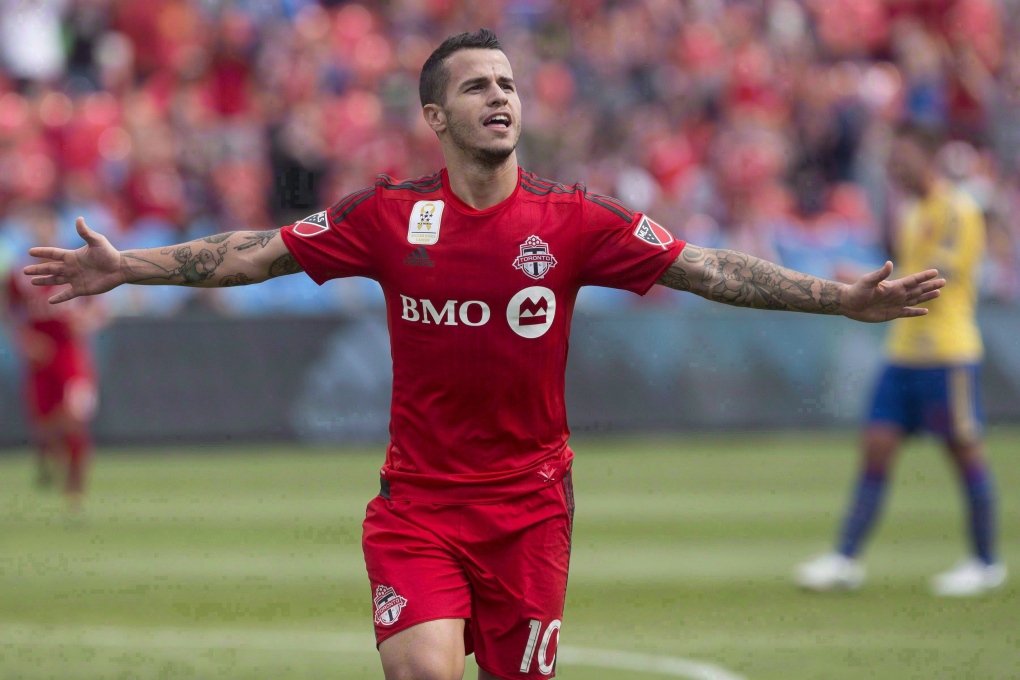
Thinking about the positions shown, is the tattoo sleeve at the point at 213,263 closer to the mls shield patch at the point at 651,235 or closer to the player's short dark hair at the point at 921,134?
the mls shield patch at the point at 651,235

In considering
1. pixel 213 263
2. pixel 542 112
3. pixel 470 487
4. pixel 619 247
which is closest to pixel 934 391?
pixel 619 247

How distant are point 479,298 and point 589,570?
5336mm

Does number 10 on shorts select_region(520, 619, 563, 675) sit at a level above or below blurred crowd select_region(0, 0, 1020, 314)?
below

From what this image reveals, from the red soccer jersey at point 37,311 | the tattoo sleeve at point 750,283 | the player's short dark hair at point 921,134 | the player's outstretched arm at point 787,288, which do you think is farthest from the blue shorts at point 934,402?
the red soccer jersey at point 37,311

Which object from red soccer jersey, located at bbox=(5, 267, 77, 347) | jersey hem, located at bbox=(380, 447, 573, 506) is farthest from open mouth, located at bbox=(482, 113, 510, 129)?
red soccer jersey, located at bbox=(5, 267, 77, 347)

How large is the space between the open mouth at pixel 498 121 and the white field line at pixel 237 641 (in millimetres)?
3482

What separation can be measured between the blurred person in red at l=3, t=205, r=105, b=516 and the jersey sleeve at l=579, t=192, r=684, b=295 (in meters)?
8.63

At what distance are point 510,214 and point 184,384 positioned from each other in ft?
35.6

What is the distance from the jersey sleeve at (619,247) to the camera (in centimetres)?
516

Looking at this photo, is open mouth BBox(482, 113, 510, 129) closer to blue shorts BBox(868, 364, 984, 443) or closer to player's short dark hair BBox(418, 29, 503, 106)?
player's short dark hair BBox(418, 29, 503, 106)

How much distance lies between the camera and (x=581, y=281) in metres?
5.22

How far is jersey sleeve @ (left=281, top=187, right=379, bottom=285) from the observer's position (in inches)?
205

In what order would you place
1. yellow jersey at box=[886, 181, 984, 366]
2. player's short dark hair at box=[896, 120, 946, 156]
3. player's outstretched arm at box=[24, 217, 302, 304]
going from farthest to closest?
yellow jersey at box=[886, 181, 984, 366], player's short dark hair at box=[896, 120, 946, 156], player's outstretched arm at box=[24, 217, 302, 304]

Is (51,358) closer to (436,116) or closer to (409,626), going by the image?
(436,116)
